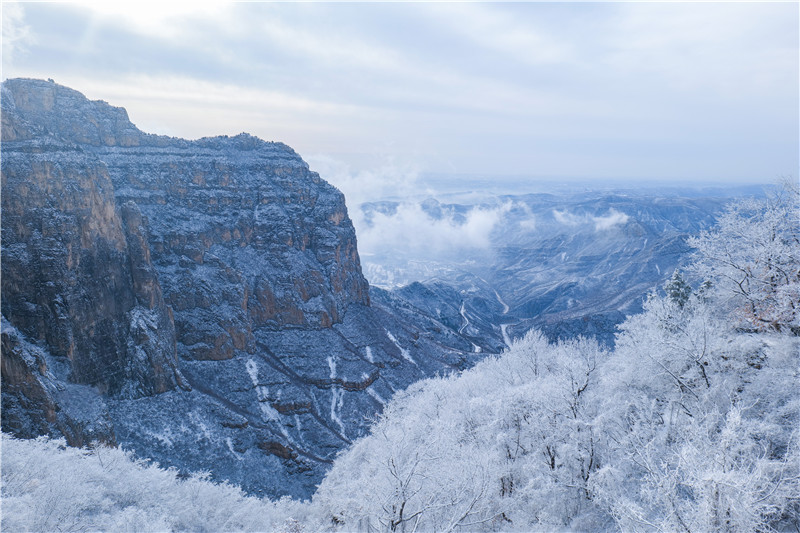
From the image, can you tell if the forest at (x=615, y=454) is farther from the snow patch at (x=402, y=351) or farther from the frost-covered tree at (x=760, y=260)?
the snow patch at (x=402, y=351)

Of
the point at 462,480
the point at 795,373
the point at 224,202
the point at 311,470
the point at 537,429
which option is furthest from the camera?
the point at 224,202

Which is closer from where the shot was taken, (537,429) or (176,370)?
(537,429)

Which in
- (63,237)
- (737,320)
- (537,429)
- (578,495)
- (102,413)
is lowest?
(102,413)

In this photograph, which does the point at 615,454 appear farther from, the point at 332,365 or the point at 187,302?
the point at 187,302

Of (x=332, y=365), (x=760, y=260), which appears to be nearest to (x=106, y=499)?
(x=760, y=260)

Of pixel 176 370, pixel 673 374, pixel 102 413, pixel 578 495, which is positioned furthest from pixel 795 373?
pixel 176 370

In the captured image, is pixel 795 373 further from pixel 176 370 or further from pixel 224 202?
pixel 224 202

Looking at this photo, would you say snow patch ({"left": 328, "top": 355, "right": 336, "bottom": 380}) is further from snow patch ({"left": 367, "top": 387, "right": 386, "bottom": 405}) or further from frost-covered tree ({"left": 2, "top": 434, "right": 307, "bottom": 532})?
frost-covered tree ({"left": 2, "top": 434, "right": 307, "bottom": 532})

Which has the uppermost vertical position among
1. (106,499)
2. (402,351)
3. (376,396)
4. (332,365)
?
(106,499)
